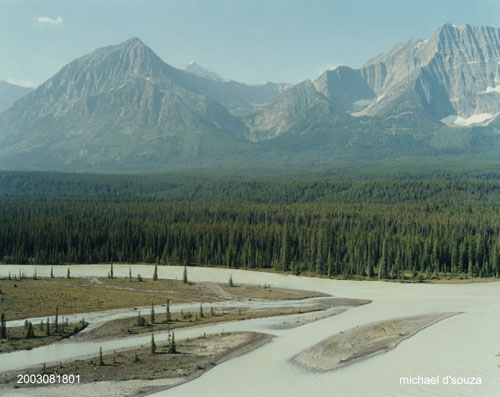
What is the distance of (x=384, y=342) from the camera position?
61094 millimetres

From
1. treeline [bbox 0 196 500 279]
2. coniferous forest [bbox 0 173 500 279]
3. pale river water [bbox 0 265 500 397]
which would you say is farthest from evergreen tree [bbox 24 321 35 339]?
treeline [bbox 0 196 500 279]

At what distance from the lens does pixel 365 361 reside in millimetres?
53875

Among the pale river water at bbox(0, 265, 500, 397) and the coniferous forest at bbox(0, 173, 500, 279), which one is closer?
the pale river water at bbox(0, 265, 500, 397)

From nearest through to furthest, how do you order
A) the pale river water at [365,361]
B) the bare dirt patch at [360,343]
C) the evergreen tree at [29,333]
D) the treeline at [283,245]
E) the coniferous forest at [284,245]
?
the pale river water at [365,361], the bare dirt patch at [360,343], the evergreen tree at [29,333], the coniferous forest at [284,245], the treeline at [283,245]

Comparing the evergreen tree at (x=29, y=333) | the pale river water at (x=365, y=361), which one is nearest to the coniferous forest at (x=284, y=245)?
the pale river water at (x=365, y=361)

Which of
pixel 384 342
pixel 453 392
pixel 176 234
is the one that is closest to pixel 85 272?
pixel 176 234

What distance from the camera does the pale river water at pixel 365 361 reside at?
44.5m

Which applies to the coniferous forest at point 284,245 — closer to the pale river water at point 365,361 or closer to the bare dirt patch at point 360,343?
the pale river water at point 365,361

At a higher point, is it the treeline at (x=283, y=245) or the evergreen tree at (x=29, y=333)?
the treeline at (x=283, y=245)

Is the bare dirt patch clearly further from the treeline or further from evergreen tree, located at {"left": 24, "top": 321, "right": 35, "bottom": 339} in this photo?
the treeline

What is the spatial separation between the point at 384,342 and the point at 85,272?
83.7 meters

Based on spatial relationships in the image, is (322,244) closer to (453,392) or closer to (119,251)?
(119,251)

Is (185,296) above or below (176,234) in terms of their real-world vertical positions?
below

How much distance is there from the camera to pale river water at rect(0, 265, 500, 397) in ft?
146
